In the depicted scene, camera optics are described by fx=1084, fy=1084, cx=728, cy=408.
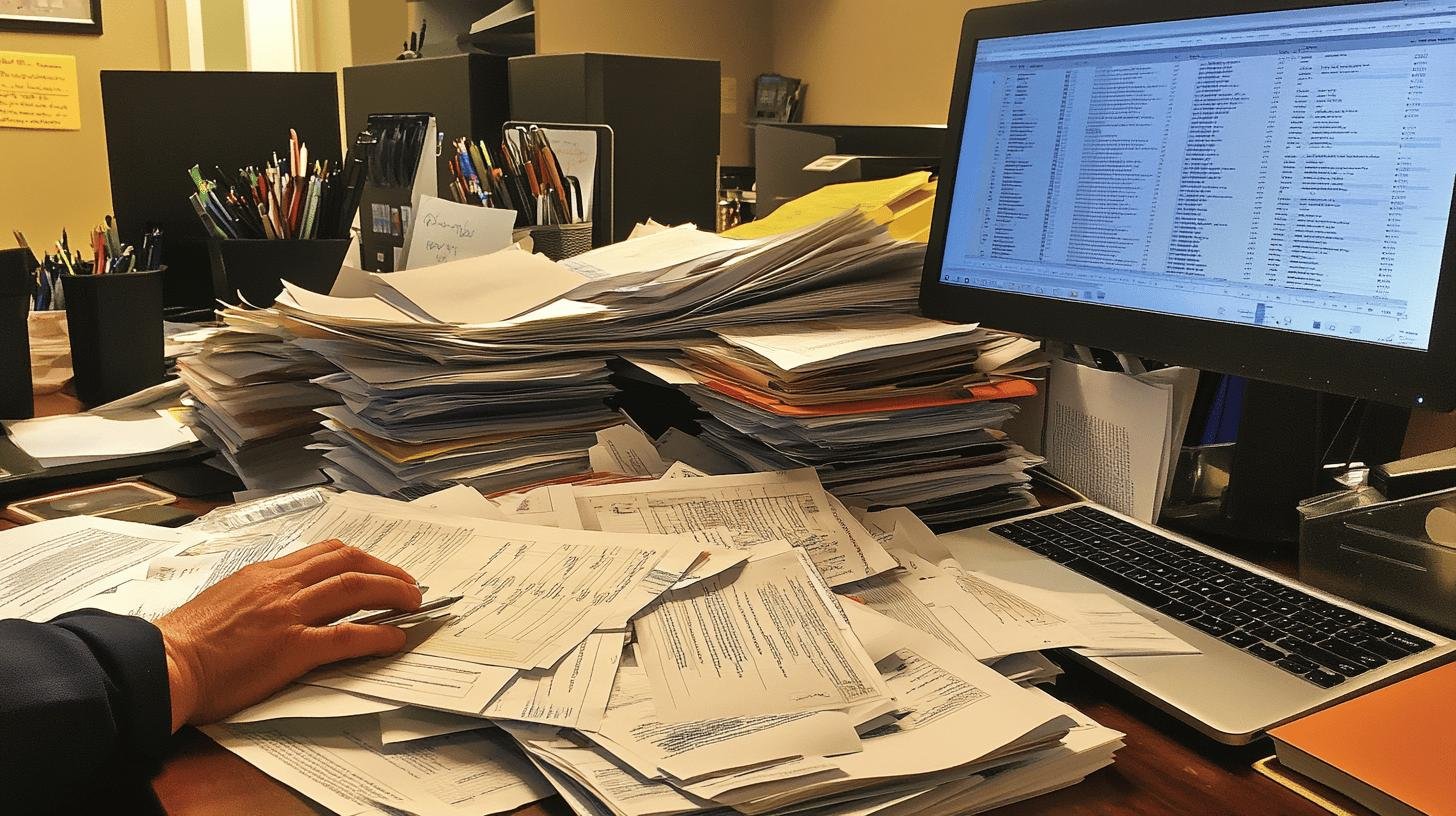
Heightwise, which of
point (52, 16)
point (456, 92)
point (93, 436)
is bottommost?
point (93, 436)

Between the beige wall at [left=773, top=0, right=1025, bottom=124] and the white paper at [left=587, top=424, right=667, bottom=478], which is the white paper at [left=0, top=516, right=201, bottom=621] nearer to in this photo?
the white paper at [left=587, top=424, right=667, bottom=478]

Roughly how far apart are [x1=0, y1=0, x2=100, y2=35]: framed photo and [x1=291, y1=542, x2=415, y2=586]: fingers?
9.64ft

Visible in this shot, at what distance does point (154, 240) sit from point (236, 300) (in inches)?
8.2

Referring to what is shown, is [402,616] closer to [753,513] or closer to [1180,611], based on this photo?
[753,513]

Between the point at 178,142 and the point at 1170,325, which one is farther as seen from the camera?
the point at 178,142

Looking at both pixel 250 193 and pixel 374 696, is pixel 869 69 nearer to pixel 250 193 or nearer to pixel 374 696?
pixel 250 193

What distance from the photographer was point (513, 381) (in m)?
0.99

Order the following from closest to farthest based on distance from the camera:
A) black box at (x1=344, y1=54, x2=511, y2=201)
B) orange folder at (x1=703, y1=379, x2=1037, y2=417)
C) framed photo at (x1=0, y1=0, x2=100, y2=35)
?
1. orange folder at (x1=703, y1=379, x2=1037, y2=417)
2. black box at (x1=344, y1=54, x2=511, y2=201)
3. framed photo at (x1=0, y1=0, x2=100, y2=35)

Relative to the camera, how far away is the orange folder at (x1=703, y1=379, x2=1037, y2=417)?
2.93 ft

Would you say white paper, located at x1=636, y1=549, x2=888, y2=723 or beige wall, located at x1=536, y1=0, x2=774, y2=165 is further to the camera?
beige wall, located at x1=536, y1=0, x2=774, y2=165

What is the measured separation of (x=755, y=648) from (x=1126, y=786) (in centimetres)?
22

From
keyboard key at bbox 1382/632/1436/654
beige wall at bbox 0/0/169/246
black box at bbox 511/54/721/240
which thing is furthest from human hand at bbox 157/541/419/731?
beige wall at bbox 0/0/169/246

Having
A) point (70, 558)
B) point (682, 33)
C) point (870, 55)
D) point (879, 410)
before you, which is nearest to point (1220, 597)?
point (879, 410)

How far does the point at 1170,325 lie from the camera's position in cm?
88
